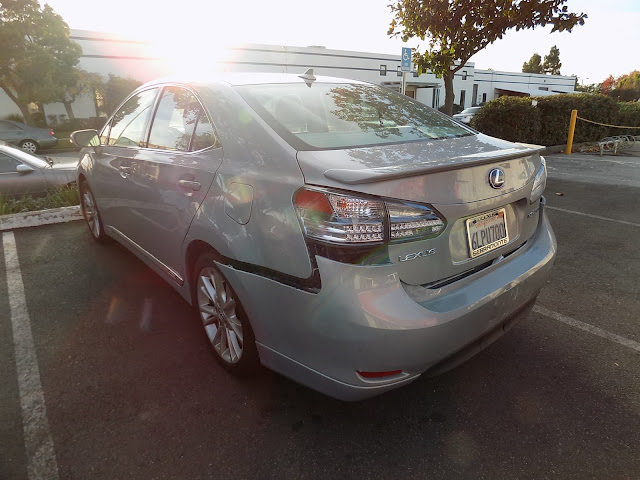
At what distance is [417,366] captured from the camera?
1907 mm

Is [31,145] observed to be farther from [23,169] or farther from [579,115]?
[579,115]

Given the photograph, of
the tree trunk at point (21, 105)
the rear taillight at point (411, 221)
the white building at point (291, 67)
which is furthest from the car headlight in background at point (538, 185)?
the tree trunk at point (21, 105)

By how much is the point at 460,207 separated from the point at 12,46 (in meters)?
25.8

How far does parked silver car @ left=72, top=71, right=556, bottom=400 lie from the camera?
1764 millimetres

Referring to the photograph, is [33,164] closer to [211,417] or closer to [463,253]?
[211,417]

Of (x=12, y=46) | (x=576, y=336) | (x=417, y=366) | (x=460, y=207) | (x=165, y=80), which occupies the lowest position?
(x=576, y=336)

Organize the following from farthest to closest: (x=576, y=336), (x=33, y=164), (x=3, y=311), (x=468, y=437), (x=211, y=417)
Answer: (x=33, y=164) → (x=3, y=311) → (x=576, y=336) → (x=211, y=417) → (x=468, y=437)

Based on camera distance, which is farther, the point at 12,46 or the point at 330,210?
the point at 12,46

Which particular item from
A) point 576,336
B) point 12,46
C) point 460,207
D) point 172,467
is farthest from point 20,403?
point 12,46

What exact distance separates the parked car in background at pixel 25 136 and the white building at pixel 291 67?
26.5 feet

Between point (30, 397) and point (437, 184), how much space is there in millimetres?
2507

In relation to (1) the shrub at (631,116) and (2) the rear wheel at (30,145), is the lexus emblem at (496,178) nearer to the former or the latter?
(2) the rear wheel at (30,145)

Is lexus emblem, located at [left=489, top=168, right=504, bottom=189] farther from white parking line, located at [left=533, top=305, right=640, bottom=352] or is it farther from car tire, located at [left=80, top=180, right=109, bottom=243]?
car tire, located at [left=80, top=180, right=109, bottom=243]

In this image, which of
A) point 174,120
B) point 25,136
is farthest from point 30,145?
point 174,120
